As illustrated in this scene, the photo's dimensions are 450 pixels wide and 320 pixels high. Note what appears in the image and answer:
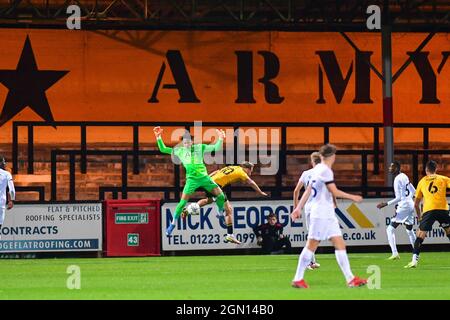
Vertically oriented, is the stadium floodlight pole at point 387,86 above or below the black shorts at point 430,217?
above

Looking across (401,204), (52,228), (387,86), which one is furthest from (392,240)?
(387,86)

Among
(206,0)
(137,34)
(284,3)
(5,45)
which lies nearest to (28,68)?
(5,45)

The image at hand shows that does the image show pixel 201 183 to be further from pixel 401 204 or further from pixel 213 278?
pixel 213 278

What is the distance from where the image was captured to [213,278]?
20641 millimetres

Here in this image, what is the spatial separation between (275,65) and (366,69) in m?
3.24

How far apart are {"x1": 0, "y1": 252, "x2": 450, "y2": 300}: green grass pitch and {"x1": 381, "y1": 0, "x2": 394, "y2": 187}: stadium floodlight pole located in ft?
22.0

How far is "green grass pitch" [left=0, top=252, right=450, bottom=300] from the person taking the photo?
55.7 feet

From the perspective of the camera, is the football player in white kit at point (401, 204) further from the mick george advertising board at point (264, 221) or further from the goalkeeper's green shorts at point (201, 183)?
the goalkeeper's green shorts at point (201, 183)

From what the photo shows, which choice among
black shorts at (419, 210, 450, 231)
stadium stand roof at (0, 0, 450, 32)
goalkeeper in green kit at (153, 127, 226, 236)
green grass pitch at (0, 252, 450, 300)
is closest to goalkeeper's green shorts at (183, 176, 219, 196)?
goalkeeper in green kit at (153, 127, 226, 236)

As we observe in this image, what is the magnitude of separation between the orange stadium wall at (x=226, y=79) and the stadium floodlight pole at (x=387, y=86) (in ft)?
14.3

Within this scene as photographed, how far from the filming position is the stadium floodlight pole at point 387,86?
34906 millimetres

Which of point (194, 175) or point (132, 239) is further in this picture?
point (132, 239)

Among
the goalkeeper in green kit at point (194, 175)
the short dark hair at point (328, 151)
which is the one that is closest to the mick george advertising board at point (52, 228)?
the goalkeeper in green kit at point (194, 175)

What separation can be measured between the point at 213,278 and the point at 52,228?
9.67 m
